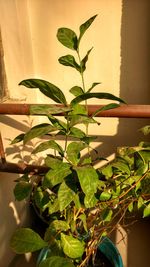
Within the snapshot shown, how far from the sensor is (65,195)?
2.18 feet

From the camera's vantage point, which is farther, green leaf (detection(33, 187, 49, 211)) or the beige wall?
the beige wall

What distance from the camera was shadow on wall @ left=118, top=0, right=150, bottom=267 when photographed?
1423 mm

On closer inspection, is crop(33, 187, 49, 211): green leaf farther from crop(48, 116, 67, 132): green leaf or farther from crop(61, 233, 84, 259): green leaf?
crop(48, 116, 67, 132): green leaf

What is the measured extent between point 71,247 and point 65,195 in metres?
Result: 0.16

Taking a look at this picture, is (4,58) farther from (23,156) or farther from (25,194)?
(25,194)

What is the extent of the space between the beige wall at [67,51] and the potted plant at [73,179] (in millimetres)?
674

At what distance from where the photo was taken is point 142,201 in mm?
841

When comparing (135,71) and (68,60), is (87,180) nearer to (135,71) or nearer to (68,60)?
A: (68,60)

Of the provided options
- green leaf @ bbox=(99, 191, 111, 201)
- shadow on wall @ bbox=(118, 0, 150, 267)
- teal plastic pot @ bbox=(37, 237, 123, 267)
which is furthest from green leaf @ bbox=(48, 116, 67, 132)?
shadow on wall @ bbox=(118, 0, 150, 267)

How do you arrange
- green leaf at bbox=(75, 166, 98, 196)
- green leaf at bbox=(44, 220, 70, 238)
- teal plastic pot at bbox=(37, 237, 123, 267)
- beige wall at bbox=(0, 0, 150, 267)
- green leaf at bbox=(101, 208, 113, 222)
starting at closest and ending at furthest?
green leaf at bbox=(75, 166, 98, 196)
green leaf at bbox=(44, 220, 70, 238)
green leaf at bbox=(101, 208, 113, 222)
teal plastic pot at bbox=(37, 237, 123, 267)
beige wall at bbox=(0, 0, 150, 267)

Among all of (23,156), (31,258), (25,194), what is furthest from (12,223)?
(25,194)

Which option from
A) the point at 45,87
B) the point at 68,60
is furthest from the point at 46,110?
the point at 68,60

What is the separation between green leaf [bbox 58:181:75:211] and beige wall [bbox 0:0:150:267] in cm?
79

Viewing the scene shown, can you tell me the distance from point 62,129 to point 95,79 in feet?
3.21
